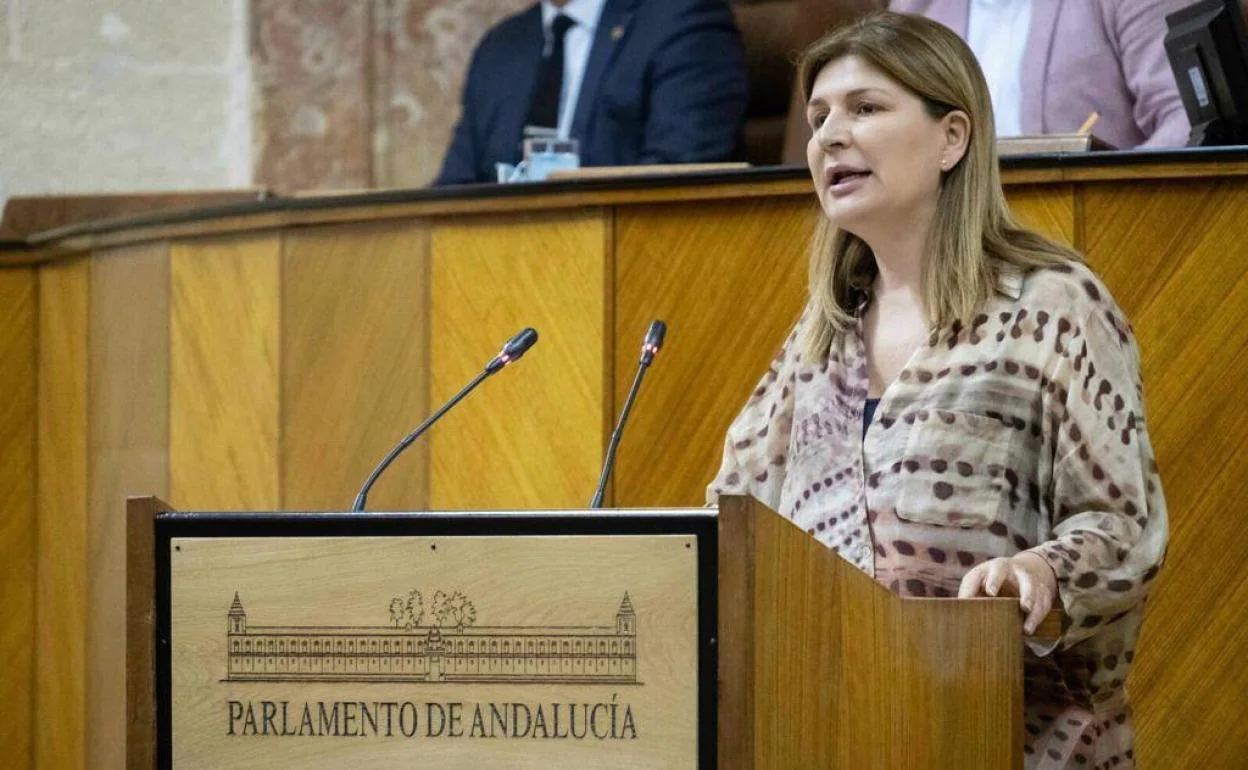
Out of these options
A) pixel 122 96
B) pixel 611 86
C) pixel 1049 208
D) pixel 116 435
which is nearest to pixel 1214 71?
pixel 1049 208

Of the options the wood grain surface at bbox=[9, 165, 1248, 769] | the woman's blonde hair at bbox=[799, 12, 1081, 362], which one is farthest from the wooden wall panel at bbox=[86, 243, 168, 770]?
the woman's blonde hair at bbox=[799, 12, 1081, 362]

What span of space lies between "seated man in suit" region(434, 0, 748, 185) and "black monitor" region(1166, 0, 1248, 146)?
1.27 meters

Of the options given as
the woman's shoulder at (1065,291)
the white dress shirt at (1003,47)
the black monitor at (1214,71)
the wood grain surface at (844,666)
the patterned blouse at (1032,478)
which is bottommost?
the wood grain surface at (844,666)

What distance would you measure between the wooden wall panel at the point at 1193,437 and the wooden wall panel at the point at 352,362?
1.16 metres

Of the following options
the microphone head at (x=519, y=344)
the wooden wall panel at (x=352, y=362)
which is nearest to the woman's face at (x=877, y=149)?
the microphone head at (x=519, y=344)

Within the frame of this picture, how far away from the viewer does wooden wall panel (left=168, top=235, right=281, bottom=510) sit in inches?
136

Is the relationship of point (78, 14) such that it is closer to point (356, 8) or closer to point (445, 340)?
point (356, 8)

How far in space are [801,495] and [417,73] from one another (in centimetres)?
340

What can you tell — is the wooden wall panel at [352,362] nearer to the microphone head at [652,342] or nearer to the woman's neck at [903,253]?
the microphone head at [652,342]

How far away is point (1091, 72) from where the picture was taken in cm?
365

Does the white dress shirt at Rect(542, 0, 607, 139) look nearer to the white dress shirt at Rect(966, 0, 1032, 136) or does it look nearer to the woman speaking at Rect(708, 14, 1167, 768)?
the white dress shirt at Rect(966, 0, 1032, 136)

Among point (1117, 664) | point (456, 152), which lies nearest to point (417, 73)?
point (456, 152)

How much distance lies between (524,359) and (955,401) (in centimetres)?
121

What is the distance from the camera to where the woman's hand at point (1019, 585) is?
1897 mm
